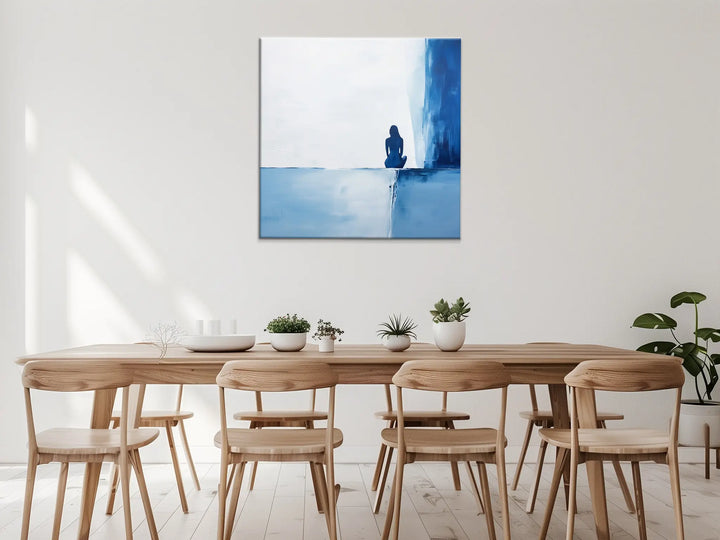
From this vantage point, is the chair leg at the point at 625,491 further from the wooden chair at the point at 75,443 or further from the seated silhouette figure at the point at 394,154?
the seated silhouette figure at the point at 394,154

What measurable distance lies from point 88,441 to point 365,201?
2.35m

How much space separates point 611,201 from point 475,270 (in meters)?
0.96

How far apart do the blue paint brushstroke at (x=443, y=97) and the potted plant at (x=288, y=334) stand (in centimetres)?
177

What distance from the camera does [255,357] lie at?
2775 millimetres

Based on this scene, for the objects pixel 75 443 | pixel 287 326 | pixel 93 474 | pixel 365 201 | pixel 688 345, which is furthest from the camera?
pixel 365 201

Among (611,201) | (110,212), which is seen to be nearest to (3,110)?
(110,212)

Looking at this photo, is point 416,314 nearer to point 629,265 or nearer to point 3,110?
point 629,265

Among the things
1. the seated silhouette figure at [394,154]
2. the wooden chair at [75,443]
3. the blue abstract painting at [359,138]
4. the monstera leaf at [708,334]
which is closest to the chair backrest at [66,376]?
the wooden chair at [75,443]

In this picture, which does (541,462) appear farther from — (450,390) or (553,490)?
(450,390)

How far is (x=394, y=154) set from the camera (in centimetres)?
446

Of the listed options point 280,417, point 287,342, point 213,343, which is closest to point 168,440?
point 280,417

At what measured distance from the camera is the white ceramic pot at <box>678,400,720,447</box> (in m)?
4.04

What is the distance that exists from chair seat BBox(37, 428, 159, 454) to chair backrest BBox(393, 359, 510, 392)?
992mm

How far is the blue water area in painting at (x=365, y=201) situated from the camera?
4441 millimetres
